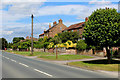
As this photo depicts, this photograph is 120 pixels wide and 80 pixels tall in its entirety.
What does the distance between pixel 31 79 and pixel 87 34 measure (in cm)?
1079

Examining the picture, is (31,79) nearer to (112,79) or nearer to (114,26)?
(112,79)

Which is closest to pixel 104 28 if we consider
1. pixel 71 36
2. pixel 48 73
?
pixel 48 73

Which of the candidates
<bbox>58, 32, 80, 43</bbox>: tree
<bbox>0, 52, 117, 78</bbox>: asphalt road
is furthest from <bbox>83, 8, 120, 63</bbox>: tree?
<bbox>58, 32, 80, 43</bbox>: tree

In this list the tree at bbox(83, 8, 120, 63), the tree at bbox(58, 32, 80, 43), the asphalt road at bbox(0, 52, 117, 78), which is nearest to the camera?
the asphalt road at bbox(0, 52, 117, 78)

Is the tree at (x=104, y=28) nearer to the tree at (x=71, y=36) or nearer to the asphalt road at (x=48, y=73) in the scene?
the asphalt road at (x=48, y=73)

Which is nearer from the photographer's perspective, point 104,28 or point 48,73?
point 48,73

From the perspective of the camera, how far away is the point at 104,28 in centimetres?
1881

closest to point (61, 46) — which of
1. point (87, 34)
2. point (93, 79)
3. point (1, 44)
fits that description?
point (87, 34)

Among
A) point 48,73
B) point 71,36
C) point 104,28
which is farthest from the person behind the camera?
point 71,36

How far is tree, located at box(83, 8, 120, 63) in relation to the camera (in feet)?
61.5

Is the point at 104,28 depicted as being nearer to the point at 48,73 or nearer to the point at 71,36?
the point at 48,73

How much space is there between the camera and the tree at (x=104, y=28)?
1875 cm

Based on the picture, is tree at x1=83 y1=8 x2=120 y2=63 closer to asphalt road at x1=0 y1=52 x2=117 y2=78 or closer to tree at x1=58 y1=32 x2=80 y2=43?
asphalt road at x1=0 y1=52 x2=117 y2=78

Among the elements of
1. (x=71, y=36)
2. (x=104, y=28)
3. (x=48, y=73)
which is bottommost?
(x=48, y=73)
